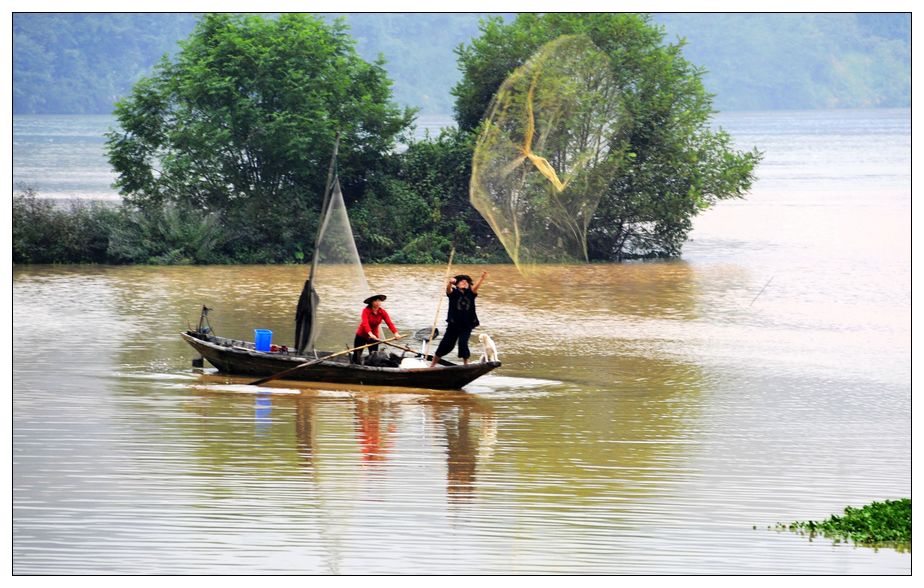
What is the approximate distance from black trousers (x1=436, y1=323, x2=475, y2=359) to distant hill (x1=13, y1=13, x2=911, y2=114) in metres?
90.6

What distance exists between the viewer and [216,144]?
1253 inches

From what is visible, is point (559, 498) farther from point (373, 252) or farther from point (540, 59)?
point (373, 252)

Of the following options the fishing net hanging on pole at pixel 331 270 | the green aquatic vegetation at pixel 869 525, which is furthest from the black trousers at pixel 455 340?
the green aquatic vegetation at pixel 869 525

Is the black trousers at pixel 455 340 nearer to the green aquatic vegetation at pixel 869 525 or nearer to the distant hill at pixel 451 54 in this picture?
the green aquatic vegetation at pixel 869 525

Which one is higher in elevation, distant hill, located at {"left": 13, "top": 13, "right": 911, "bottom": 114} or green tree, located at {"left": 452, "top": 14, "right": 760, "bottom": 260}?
distant hill, located at {"left": 13, "top": 13, "right": 911, "bottom": 114}

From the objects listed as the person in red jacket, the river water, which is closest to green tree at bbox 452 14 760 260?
the river water

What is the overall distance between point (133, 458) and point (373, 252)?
59.2 ft

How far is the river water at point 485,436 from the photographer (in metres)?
11.3

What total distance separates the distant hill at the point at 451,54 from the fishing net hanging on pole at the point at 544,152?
271 ft

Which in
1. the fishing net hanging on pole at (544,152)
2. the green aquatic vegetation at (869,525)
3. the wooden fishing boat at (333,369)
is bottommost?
the green aquatic vegetation at (869,525)

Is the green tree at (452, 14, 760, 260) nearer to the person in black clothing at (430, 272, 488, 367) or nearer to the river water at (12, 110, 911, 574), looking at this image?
the river water at (12, 110, 911, 574)

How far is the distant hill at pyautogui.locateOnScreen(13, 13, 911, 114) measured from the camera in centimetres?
11406
